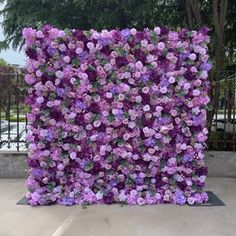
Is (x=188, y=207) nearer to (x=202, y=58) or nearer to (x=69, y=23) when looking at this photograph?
(x=202, y=58)

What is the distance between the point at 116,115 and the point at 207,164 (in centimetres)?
269

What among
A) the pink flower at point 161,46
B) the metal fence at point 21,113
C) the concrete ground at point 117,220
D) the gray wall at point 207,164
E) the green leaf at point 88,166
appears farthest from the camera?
the metal fence at point 21,113

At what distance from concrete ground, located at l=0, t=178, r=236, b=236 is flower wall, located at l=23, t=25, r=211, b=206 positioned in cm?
31

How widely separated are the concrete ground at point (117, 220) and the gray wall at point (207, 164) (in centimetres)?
154

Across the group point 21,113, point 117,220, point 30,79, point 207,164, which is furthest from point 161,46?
point 21,113

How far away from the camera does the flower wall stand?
6531mm

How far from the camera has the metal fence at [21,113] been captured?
28.4ft

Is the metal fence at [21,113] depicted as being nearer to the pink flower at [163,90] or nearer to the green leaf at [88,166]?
the green leaf at [88,166]

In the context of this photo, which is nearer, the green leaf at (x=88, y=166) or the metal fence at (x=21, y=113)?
the green leaf at (x=88, y=166)

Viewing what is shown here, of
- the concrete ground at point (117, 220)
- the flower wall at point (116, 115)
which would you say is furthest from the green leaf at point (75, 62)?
the concrete ground at point (117, 220)

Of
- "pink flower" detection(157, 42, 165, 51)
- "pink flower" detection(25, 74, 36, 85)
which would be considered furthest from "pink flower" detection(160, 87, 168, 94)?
"pink flower" detection(25, 74, 36, 85)

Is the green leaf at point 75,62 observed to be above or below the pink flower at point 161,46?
below

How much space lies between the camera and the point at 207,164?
856cm

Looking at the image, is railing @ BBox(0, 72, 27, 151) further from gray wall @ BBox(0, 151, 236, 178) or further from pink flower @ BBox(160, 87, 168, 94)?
pink flower @ BBox(160, 87, 168, 94)
